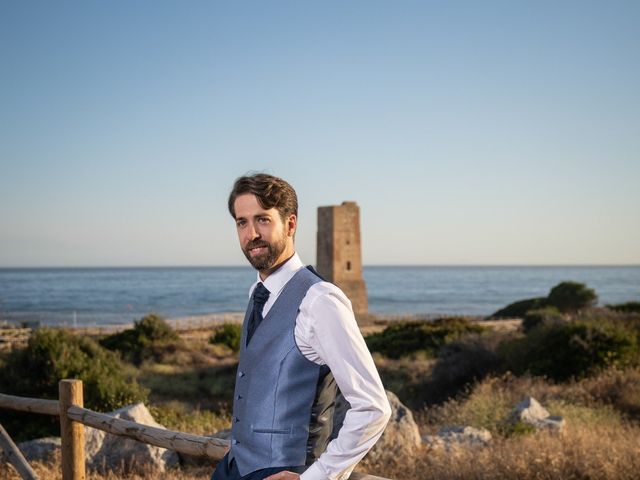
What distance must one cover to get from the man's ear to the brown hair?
0.02 m

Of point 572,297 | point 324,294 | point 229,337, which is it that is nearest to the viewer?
point 324,294

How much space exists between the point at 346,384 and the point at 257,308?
48 cm

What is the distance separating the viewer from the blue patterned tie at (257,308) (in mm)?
2188

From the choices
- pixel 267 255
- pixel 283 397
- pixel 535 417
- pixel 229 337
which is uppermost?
pixel 267 255

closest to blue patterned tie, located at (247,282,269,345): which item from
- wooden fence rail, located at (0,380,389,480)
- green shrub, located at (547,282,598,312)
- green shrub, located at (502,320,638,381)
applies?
wooden fence rail, located at (0,380,389,480)

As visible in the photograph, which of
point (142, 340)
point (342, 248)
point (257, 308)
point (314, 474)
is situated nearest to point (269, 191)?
point (257, 308)

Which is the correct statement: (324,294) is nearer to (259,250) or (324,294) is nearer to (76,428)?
(259,250)

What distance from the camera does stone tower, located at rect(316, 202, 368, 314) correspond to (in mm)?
30234

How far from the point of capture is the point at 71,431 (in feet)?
14.4

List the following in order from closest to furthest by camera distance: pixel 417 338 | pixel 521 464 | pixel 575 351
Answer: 1. pixel 521 464
2. pixel 575 351
3. pixel 417 338

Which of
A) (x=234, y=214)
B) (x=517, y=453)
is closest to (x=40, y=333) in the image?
(x=517, y=453)

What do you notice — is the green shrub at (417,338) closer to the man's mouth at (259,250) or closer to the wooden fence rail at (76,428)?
the wooden fence rail at (76,428)

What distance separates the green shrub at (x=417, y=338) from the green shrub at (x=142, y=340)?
683 centimetres

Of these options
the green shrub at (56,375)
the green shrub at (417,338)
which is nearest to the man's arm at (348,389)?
the green shrub at (56,375)
